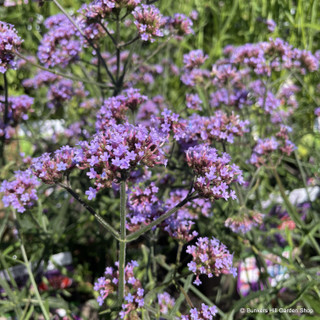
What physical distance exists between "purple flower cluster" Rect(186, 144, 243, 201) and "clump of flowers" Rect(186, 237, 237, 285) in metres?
0.18

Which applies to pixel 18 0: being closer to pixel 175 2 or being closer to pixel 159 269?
pixel 175 2

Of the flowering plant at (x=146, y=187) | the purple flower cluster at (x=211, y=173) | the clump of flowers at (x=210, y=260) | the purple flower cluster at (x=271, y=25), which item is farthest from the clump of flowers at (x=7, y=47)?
the purple flower cluster at (x=271, y=25)

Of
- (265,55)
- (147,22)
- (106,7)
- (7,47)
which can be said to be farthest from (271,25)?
(7,47)

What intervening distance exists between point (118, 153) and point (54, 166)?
0.20 meters

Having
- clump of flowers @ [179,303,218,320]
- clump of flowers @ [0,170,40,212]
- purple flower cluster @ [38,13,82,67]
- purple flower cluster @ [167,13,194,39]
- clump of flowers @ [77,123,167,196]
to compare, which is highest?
purple flower cluster @ [167,13,194,39]

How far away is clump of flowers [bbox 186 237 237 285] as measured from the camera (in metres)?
0.96

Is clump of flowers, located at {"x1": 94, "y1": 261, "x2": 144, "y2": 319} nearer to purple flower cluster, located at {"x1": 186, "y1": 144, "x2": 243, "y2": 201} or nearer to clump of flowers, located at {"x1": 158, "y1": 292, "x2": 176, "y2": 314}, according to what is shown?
clump of flowers, located at {"x1": 158, "y1": 292, "x2": 176, "y2": 314}

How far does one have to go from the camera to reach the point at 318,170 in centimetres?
172

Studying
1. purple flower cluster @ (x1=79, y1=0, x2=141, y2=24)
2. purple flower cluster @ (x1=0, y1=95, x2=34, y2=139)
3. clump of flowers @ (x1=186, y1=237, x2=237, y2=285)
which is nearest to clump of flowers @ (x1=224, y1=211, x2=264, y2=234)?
clump of flowers @ (x1=186, y1=237, x2=237, y2=285)

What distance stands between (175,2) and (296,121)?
1.32m

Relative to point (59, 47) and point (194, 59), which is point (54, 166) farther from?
point (194, 59)

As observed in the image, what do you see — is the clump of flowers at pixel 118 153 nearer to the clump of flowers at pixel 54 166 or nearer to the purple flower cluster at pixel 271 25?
the clump of flowers at pixel 54 166

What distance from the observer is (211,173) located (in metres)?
0.86

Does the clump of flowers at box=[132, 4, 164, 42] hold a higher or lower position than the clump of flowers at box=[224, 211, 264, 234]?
higher
